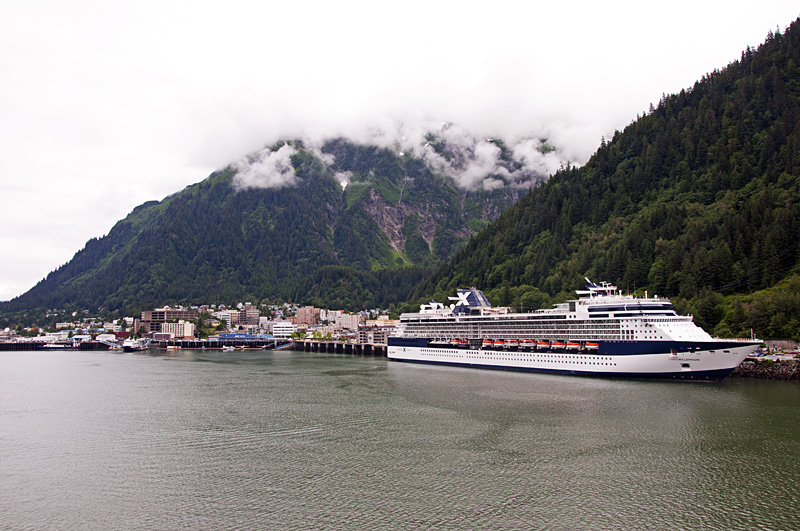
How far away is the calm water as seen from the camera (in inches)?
799

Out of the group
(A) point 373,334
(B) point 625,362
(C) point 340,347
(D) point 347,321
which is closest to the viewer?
(B) point 625,362

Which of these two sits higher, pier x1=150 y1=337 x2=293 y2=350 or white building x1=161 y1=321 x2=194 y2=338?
white building x1=161 y1=321 x2=194 y2=338

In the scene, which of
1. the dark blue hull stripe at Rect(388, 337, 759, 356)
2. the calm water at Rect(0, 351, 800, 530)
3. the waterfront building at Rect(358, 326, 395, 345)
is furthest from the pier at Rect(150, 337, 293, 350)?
the dark blue hull stripe at Rect(388, 337, 759, 356)

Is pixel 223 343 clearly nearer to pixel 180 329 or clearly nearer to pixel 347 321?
pixel 180 329

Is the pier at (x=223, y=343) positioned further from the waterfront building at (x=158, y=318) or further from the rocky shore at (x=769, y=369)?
the rocky shore at (x=769, y=369)

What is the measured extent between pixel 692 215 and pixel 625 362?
144ft

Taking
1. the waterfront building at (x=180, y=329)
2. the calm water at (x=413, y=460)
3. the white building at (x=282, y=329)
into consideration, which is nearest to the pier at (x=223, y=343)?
the waterfront building at (x=180, y=329)

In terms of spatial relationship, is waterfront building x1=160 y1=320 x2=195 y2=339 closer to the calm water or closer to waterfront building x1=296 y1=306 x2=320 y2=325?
waterfront building x1=296 y1=306 x2=320 y2=325

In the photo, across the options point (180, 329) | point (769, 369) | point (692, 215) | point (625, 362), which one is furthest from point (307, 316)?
point (769, 369)

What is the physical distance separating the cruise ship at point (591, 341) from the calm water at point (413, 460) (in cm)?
426

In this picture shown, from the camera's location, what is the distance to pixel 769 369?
49781 millimetres

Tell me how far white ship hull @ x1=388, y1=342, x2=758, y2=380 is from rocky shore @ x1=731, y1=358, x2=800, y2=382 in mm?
4056

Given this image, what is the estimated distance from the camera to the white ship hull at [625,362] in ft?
157

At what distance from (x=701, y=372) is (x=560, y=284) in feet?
157
